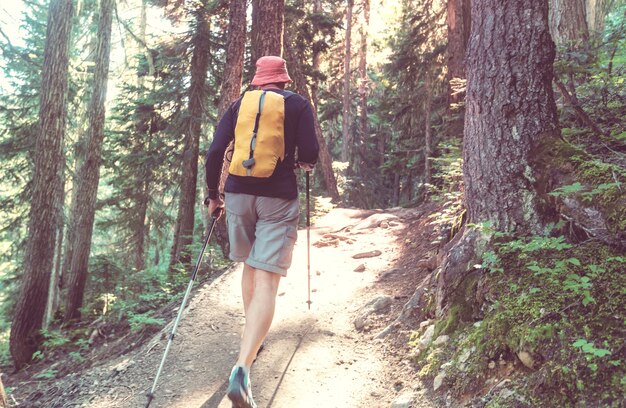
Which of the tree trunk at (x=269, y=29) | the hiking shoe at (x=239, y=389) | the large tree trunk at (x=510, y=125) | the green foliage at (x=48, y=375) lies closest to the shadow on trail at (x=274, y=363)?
the hiking shoe at (x=239, y=389)

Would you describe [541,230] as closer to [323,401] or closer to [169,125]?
[323,401]

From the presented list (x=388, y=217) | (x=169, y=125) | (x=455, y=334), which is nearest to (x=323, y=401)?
(x=455, y=334)

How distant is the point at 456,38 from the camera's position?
32.2 ft

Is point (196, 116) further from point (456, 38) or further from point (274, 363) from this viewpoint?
point (274, 363)

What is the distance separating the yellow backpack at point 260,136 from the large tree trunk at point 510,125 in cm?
174

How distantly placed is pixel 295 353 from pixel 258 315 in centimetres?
126

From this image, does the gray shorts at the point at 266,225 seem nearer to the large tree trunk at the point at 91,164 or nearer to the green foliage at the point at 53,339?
the green foliage at the point at 53,339

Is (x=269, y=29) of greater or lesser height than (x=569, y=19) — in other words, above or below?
above

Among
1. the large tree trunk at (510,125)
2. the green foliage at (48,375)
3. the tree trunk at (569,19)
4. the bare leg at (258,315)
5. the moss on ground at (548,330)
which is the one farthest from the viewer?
the tree trunk at (569,19)

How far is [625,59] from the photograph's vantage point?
12.9 ft

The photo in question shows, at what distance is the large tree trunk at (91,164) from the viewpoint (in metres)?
10.2

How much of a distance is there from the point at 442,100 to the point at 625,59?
12074mm

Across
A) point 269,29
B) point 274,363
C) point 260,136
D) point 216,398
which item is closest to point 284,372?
point 274,363

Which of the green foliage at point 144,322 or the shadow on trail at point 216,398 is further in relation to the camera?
the green foliage at point 144,322
